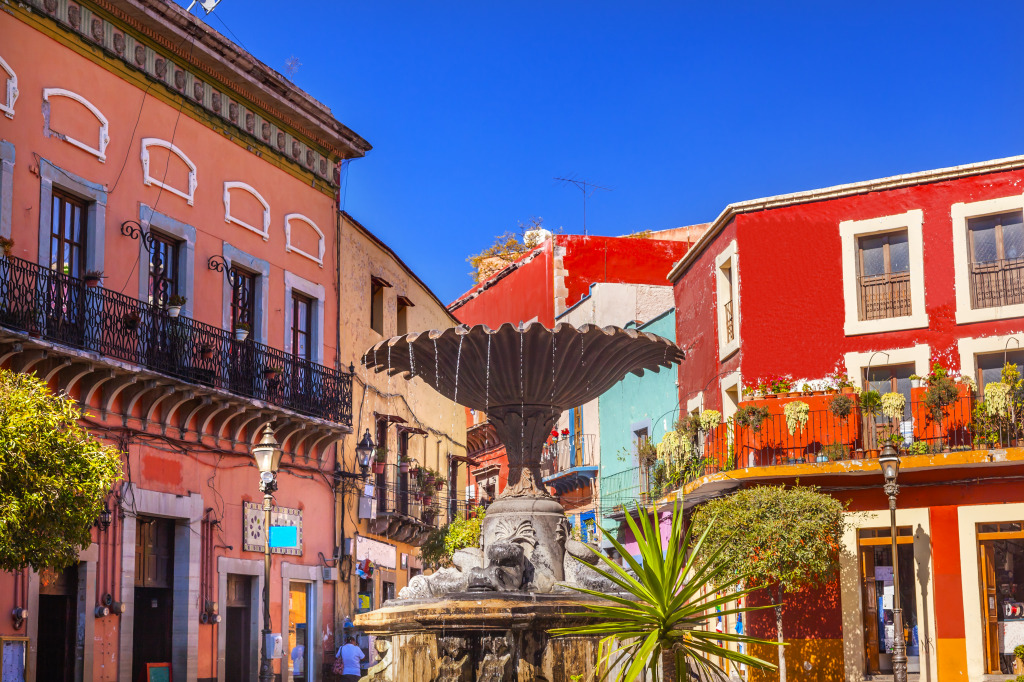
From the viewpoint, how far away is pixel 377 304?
29.1 m

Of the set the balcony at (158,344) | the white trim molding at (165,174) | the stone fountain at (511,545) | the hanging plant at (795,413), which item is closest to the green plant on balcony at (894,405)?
the hanging plant at (795,413)

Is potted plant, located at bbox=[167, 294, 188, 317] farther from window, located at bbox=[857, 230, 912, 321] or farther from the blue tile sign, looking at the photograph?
window, located at bbox=[857, 230, 912, 321]

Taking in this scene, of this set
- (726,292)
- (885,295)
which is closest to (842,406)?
(885,295)

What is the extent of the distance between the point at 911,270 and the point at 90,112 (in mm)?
13958

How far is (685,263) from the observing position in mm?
28406

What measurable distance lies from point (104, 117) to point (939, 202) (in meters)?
14.1

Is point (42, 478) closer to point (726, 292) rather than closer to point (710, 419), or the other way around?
point (710, 419)

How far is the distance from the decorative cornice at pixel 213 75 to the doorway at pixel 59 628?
7.86 metres

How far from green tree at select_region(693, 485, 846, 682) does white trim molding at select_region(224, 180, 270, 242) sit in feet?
30.9

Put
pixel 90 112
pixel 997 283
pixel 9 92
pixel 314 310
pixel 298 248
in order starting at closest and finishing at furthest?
pixel 9 92
pixel 90 112
pixel 997 283
pixel 298 248
pixel 314 310

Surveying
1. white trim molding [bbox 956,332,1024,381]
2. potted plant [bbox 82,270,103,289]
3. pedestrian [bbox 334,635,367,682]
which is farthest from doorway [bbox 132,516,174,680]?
white trim molding [bbox 956,332,1024,381]

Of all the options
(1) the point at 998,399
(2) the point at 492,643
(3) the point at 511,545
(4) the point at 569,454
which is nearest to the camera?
(2) the point at 492,643

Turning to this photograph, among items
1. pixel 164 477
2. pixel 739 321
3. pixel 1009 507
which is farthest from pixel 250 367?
pixel 1009 507

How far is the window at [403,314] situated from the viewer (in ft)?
99.4
